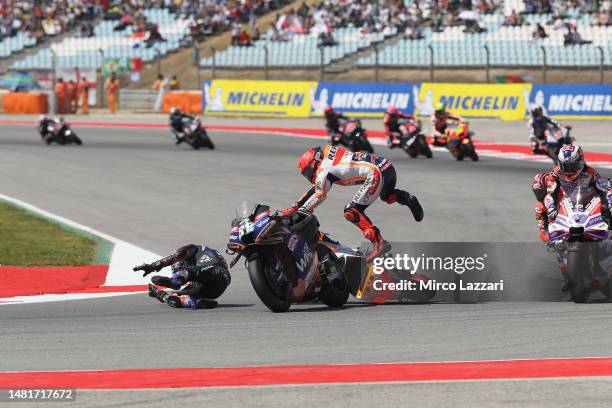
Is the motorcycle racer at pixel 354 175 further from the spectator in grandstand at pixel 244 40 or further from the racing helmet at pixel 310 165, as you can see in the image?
→ the spectator in grandstand at pixel 244 40

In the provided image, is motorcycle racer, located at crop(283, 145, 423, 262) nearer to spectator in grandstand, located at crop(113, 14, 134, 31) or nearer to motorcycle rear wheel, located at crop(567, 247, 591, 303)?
motorcycle rear wheel, located at crop(567, 247, 591, 303)

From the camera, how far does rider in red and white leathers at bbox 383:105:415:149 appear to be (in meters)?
28.3

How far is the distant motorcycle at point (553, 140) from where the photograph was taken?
26.5 meters

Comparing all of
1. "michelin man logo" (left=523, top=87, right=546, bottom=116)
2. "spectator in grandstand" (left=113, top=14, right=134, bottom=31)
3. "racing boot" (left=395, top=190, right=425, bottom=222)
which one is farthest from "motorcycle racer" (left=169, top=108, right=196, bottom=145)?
"spectator in grandstand" (left=113, top=14, right=134, bottom=31)

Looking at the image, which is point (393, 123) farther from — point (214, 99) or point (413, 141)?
point (214, 99)

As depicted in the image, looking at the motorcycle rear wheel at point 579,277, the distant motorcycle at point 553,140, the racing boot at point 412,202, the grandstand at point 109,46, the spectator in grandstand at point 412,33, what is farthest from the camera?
the grandstand at point 109,46

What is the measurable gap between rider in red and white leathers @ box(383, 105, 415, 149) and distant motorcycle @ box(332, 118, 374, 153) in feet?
1.78

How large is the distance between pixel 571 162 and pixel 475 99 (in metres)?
27.8

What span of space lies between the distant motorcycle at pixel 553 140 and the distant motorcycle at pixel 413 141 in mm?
2589

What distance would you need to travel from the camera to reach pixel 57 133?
3234cm

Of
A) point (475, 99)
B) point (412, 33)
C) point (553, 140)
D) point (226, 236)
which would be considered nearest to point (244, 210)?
point (226, 236)

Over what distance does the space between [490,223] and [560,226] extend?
6527 millimetres

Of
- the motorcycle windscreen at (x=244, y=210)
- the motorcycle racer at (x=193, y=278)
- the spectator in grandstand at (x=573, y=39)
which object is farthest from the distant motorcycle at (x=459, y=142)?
the motorcycle windscreen at (x=244, y=210)

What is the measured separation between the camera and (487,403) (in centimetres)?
646
